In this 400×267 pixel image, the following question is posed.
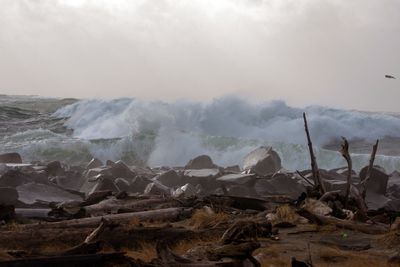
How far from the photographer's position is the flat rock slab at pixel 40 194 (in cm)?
1114

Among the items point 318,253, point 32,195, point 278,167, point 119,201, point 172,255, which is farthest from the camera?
point 278,167

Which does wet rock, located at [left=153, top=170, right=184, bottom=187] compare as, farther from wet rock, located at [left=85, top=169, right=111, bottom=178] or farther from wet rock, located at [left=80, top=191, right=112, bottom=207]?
wet rock, located at [left=80, top=191, right=112, bottom=207]

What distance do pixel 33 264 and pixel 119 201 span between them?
5.89 m

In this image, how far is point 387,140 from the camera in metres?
46.6

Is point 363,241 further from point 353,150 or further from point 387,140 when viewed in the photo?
point 387,140

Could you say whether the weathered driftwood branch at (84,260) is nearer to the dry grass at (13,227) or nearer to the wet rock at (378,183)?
the dry grass at (13,227)

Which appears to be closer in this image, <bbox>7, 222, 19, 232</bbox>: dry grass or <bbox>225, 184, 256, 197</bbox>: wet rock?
<bbox>7, 222, 19, 232</bbox>: dry grass

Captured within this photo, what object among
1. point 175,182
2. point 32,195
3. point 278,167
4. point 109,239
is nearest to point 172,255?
point 109,239

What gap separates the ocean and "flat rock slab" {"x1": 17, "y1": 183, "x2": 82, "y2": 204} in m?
19.0

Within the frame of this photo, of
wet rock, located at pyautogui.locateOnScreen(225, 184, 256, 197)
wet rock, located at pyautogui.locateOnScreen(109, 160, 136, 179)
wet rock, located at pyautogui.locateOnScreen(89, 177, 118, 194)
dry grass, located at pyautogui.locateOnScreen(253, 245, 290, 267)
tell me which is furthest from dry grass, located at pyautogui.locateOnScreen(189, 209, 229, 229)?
wet rock, located at pyautogui.locateOnScreen(109, 160, 136, 179)

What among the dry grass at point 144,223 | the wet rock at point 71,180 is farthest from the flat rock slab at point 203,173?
the dry grass at point 144,223

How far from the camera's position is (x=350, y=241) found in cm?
712

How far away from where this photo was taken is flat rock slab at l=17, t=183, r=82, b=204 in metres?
11.1

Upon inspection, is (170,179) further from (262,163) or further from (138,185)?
(262,163)
